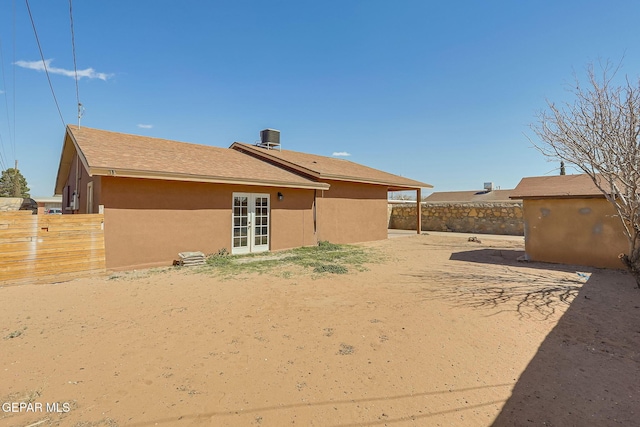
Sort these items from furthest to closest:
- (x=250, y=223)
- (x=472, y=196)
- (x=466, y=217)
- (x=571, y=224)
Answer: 1. (x=472, y=196)
2. (x=466, y=217)
3. (x=250, y=223)
4. (x=571, y=224)

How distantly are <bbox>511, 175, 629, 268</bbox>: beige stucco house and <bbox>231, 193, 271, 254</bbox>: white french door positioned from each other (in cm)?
847

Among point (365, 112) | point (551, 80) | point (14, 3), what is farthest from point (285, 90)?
point (551, 80)

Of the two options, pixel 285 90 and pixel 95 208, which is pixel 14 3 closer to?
pixel 95 208

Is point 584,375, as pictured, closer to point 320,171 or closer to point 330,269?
point 330,269

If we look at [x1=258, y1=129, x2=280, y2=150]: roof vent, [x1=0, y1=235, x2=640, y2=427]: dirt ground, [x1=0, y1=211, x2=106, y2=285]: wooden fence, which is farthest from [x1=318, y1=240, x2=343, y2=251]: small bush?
Result: [x1=258, y1=129, x2=280, y2=150]: roof vent

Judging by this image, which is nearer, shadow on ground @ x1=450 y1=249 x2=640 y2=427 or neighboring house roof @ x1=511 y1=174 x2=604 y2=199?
shadow on ground @ x1=450 y1=249 x2=640 y2=427

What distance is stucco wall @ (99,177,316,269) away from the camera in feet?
24.1

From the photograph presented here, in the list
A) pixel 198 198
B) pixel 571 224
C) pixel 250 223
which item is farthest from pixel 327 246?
pixel 571 224

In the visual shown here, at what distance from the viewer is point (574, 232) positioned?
8.06 meters

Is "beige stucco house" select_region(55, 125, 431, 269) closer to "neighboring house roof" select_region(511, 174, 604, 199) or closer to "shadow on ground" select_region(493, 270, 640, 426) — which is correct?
"neighboring house roof" select_region(511, 174, 604, 199)

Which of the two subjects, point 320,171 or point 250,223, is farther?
point 320,171

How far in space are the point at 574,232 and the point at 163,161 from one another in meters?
12.3

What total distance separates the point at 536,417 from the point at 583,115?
6.80m

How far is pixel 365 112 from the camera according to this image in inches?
645
